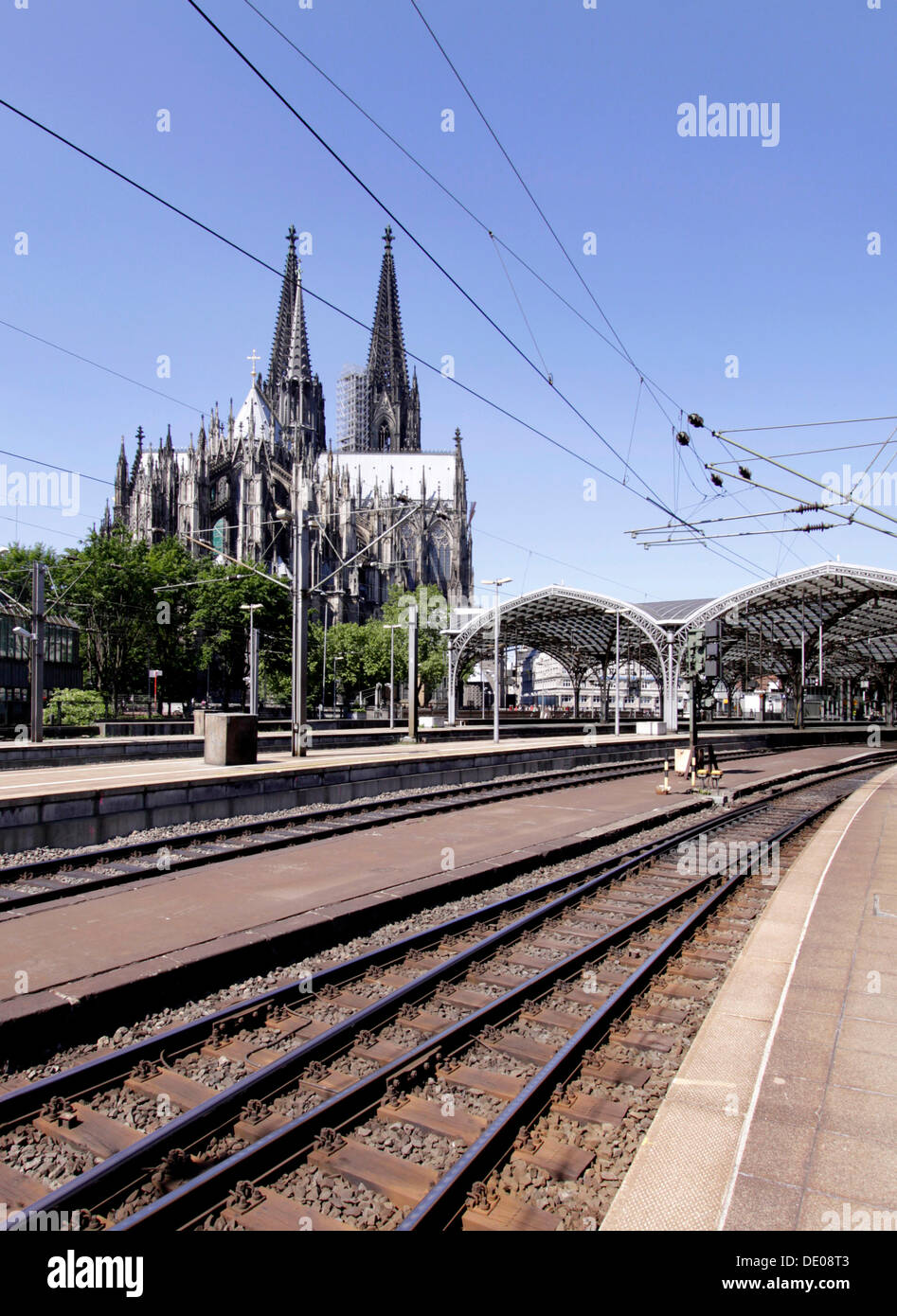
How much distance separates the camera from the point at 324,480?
100m

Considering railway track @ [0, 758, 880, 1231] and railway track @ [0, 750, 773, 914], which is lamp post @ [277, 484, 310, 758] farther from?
railway track @ [0, 758, 880, 1231]

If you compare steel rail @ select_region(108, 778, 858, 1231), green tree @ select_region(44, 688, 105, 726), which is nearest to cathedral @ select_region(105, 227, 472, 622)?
green tree @ select_region(44, 688, 105, 726)

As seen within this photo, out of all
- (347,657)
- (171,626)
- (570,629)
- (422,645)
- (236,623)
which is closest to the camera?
(171,626)

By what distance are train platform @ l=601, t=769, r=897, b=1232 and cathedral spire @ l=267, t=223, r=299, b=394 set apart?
125 m

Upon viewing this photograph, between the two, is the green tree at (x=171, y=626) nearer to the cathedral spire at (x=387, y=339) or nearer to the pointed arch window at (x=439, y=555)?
the pointed arch window at (x=439, y=555)

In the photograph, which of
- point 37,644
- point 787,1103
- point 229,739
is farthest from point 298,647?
point 787,1103

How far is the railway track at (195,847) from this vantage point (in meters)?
9.42

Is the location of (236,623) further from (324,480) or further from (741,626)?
(324,480)

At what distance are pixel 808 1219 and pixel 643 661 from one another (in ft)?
281

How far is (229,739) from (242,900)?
36.5 ft

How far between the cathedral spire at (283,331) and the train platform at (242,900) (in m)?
119

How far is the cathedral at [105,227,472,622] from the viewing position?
3469 inches
